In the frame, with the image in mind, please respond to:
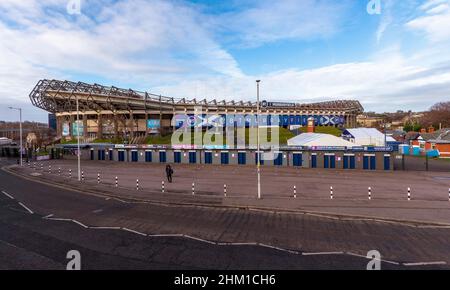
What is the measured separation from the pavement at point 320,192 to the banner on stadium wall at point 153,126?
56963 millimetres

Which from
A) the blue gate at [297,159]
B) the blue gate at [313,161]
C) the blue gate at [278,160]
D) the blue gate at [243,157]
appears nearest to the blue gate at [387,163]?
the blue gate at [313,161]

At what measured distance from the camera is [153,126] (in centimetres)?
8631

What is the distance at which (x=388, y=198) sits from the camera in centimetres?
1723

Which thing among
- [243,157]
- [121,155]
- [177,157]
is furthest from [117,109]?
[243,157]

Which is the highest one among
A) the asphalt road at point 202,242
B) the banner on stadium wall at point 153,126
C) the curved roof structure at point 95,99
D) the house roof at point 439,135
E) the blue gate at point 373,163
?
the curved roof structure at point 95,99

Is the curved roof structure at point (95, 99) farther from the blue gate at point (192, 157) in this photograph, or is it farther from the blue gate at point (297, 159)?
the blue gate at point (297, 159)

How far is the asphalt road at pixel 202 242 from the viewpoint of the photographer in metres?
8.34

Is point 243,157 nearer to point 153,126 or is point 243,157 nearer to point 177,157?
point 177,157

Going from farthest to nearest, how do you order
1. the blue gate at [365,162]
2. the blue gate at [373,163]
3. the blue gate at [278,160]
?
the blue gate at [278,160] → the blue gate at [365,162] → the blue gate at [373,163]

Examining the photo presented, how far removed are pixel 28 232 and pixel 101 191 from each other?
Answer: 28.4ft

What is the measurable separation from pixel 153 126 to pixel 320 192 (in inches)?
2895

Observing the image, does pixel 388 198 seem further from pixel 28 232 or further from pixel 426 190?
pixel 28 232

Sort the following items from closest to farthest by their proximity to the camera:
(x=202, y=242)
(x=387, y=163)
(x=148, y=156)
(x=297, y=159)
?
1. (x=202, y=242)
2. (x=387, y=163)
3. (x=297, y=159)
4. (x=148, y=156)
